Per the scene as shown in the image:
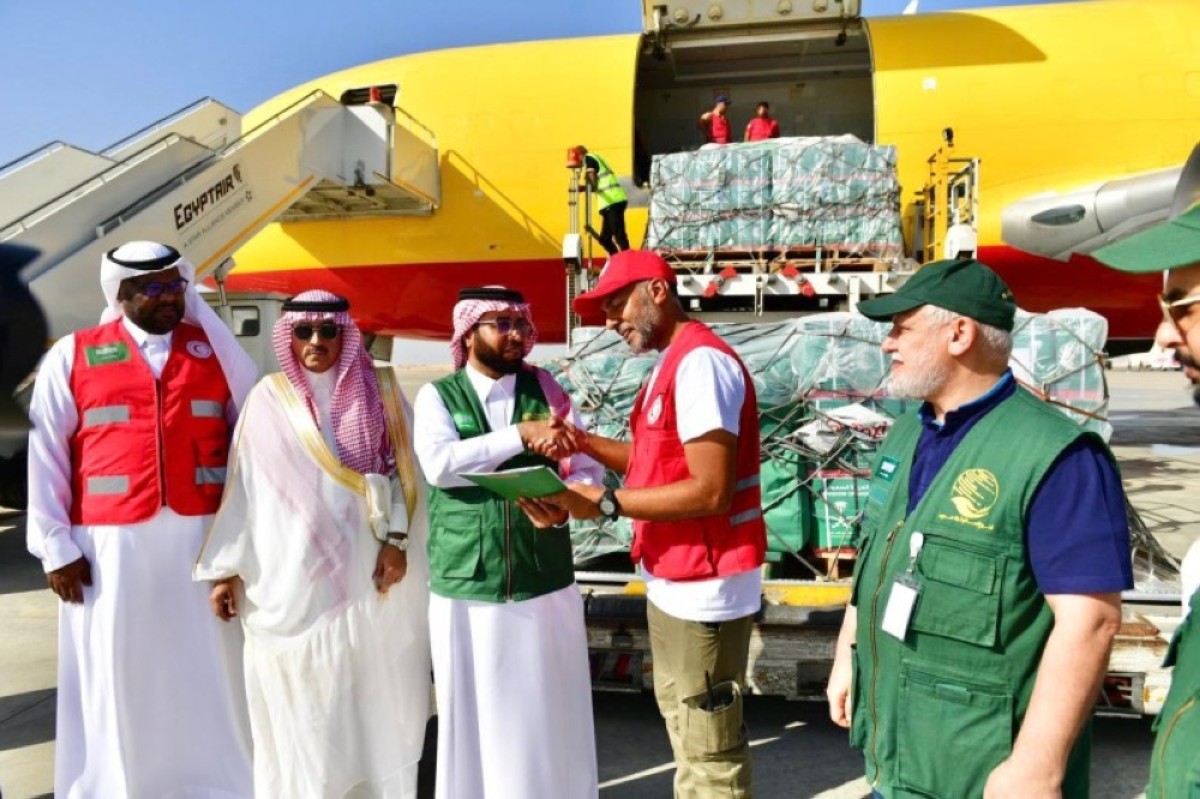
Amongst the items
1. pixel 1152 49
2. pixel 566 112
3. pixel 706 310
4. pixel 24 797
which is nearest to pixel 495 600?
pixel 24 797

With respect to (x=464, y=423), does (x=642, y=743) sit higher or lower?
lower

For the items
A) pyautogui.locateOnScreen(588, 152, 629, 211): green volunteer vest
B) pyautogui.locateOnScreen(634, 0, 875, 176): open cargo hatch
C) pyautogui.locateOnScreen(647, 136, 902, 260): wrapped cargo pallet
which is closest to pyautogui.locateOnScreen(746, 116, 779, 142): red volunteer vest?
pyautogui.locateOnScreen(634, 0, 875, 176): open cargo hatch

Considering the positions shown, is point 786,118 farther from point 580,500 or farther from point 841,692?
point 841,692

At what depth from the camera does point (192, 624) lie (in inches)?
111

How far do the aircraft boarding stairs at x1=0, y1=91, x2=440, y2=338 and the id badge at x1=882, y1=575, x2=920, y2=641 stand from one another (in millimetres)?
6158

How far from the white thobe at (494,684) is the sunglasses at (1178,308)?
63.1 inches

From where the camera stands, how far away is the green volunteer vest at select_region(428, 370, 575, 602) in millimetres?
2383

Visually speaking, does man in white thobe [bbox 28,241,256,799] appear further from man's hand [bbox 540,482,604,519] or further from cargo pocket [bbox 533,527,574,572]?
man's hand [bbox 540,482,604,519]

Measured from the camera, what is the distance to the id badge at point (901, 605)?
5.14ft

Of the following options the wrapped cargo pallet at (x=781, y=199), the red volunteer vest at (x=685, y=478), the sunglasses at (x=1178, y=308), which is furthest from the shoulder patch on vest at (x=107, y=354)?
the wrapped cargo pallet at (x=781, y=199)

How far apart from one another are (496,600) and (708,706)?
2.30ft

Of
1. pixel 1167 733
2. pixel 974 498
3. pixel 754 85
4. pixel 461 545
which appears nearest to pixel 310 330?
pixel 461 545

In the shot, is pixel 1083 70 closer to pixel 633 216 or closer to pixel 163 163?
pixel 633 216

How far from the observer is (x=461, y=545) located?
2.40 metres
